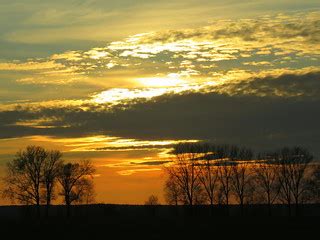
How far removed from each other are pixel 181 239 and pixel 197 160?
6796 centimetres

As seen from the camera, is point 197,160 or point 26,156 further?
point 197,160

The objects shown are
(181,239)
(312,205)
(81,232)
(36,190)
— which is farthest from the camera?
(312,205)

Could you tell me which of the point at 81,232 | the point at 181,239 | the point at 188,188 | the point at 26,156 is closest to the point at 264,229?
the point at 181,239

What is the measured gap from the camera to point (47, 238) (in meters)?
64.4

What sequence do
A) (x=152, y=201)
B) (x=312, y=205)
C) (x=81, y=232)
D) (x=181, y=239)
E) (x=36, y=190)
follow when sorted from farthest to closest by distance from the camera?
(x=152, y=201) → (x=312, y=205) → (x=36, y=190) → (x=81, y=232) → (x=181, y=239)

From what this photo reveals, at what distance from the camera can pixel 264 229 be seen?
7194 cm

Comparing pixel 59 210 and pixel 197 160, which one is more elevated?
pixel 197 160

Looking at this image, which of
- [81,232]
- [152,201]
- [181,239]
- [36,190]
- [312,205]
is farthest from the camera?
[152,201]

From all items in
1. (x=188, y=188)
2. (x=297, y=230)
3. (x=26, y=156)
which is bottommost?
(x=297, y=230)

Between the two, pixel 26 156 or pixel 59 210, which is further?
pixel 59 210

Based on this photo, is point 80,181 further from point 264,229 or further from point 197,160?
point 264,229

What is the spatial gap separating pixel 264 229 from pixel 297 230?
396 centimetres

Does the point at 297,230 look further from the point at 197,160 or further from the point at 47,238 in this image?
the point at 197,160

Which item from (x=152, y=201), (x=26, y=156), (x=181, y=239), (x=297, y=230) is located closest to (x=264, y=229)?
(x=297, y=230)
